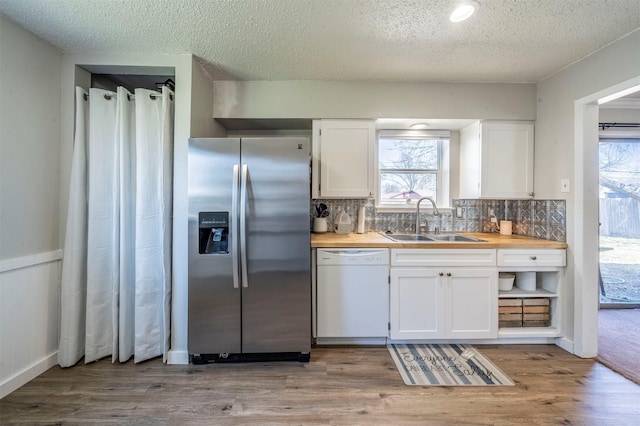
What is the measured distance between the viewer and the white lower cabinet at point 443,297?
2.29 m

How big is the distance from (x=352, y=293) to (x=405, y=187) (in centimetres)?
141

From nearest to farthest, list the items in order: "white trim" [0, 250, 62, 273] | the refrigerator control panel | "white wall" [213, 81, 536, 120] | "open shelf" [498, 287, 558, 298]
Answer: "white trim" [0, 250, 62, 273] < the refrigerator control panel < "open shelf" [498, 287, 558, 298] < "white wall" [213, 81, 536, 120]

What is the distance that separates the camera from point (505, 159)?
2637 mm

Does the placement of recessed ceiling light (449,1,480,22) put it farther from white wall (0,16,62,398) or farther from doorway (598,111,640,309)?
white wall (0,16,62,398)

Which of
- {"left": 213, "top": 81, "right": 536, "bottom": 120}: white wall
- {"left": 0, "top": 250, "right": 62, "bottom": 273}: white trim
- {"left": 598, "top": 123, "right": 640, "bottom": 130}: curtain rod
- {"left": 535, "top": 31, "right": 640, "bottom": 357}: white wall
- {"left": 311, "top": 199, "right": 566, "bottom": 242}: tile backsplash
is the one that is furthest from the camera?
{"left": 598, "top": 123, "right": 640, "bottom": 130}: curtain rod

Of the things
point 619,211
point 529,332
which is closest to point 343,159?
point 529,332

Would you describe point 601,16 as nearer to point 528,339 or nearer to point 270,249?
point 528,339

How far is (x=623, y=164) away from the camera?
314 cm

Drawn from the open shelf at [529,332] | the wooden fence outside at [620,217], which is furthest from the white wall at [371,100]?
the open shelf at [529,332]

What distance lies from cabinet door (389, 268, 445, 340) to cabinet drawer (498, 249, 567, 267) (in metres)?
0.61

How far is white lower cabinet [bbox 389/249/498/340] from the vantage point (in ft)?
7.51

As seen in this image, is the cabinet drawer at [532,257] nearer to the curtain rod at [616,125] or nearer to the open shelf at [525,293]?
the open shelf at [525,293]

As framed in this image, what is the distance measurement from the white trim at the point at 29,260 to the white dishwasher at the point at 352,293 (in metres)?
1.95

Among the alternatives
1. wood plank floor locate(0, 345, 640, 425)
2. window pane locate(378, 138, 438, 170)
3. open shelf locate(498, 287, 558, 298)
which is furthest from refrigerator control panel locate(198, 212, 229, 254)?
open shelf locate(498, 287, 558, 298)
